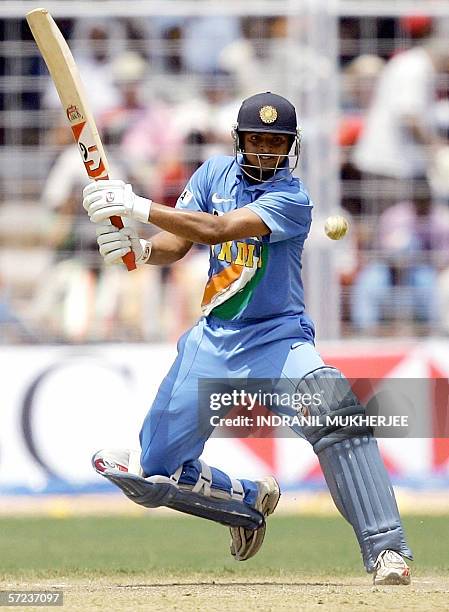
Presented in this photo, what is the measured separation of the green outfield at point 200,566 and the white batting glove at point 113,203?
154cm

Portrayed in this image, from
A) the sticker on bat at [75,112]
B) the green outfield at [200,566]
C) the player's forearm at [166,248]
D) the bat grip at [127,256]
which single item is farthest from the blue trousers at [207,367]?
the sticker on bat at [75,112]

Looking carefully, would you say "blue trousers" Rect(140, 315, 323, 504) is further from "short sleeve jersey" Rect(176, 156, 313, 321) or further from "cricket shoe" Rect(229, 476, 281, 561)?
"cricket shoe" Rect(229, 476, 281, 561)

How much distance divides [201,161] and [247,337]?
4226 mm

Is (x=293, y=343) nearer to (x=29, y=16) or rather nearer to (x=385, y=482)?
(x=385, y=482)

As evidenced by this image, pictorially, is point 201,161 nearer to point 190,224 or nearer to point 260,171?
point 260,171

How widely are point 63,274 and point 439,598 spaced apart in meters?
5.08

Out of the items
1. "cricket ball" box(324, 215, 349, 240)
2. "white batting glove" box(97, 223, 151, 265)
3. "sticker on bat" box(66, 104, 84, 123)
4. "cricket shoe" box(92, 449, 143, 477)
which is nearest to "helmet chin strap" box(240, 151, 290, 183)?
"cricket ball" box(324, 215, 349, 240)

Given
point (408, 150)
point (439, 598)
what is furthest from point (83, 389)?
point (439, 598)

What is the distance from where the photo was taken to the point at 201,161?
33.2ft

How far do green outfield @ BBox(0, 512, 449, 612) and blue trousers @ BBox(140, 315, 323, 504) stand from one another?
0.60 meters

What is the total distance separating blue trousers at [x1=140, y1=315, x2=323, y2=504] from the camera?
6055 millimetres

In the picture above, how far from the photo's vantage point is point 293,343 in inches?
239

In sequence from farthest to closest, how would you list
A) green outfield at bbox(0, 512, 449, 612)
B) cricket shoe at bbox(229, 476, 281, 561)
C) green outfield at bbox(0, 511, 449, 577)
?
green outfield at bbox(0, 511, 449, 577)
cricket shoe at bbox(229, 476, 281, 561)
green outfield at bbox(0, 512, 449, 612)

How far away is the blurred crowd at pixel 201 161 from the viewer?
9938 mm
